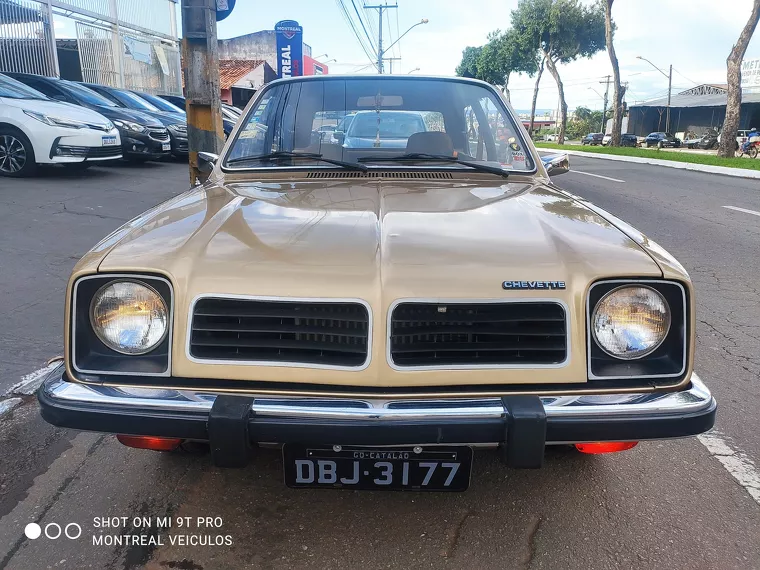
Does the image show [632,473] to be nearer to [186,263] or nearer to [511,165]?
[511,165]

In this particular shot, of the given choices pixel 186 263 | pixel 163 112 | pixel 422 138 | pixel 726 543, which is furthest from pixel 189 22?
pixel 163 112

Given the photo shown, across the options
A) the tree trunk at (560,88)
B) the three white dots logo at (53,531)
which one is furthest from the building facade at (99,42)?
the tree trunk at (560,88)

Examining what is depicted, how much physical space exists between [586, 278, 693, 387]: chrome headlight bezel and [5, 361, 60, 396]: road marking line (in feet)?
8.46

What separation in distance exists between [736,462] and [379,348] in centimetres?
178

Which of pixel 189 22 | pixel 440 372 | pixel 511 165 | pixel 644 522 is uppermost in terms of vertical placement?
pixel 189 22

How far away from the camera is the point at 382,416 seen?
1691 millimetres

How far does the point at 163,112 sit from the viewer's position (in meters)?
13.6

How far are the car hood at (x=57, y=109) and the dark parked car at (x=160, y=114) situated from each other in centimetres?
286

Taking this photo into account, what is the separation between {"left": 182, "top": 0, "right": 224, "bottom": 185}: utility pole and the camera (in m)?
6.35

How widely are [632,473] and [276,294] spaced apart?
1.68 m

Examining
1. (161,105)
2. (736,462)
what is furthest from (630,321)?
(161,105)

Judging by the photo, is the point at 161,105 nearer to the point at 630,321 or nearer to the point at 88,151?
the point at 88,151

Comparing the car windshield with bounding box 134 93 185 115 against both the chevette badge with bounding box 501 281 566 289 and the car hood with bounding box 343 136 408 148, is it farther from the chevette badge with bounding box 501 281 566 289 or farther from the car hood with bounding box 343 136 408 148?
the chevette badge with bounding box 501 281 566 289

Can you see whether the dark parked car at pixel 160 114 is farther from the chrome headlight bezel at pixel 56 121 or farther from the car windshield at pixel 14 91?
the chrome headlight bezel at pixel 56 121
